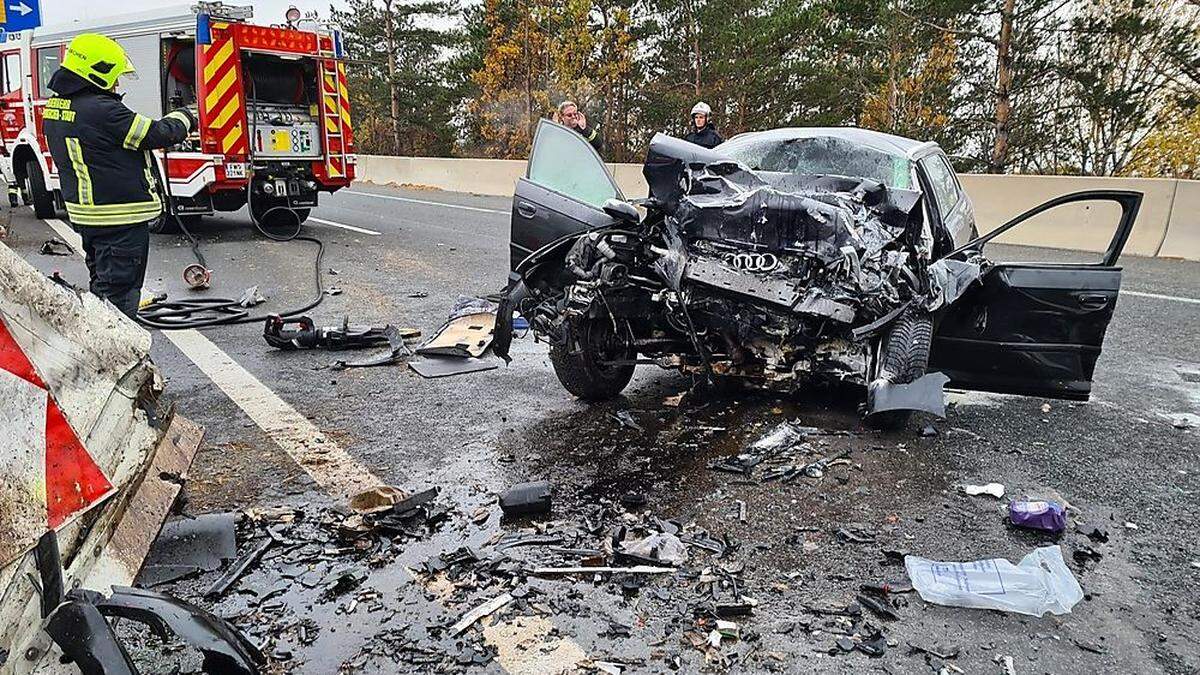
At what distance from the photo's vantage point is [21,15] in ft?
39.2

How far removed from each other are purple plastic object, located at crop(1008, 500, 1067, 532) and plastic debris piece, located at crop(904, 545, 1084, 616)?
242mm

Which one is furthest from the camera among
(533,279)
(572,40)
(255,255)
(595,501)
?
(572,40)

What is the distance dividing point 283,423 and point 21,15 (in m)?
11.2

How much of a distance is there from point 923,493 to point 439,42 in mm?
31354

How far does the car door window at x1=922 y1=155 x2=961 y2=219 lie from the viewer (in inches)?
202

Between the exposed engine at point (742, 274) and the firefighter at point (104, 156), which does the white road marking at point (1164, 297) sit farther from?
the firefighter at point (104, 156)

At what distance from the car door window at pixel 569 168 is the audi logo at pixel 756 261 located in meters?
0.99

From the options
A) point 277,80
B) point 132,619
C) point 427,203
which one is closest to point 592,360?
point 132,619

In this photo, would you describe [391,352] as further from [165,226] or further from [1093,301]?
[165,226]

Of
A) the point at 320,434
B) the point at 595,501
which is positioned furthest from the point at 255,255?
the point at 595,501

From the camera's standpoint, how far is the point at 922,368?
13.8 feet

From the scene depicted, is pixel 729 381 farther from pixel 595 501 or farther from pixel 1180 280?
pixel 1180 280

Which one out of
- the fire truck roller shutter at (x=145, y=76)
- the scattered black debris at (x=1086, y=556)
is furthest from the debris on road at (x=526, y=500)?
the fire truck roller shutter at (x=145, y=76)

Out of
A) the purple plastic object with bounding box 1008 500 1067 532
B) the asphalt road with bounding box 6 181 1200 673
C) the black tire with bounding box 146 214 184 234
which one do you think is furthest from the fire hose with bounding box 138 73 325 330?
the purple plastic object with bounding box 1008 500 1067 532
